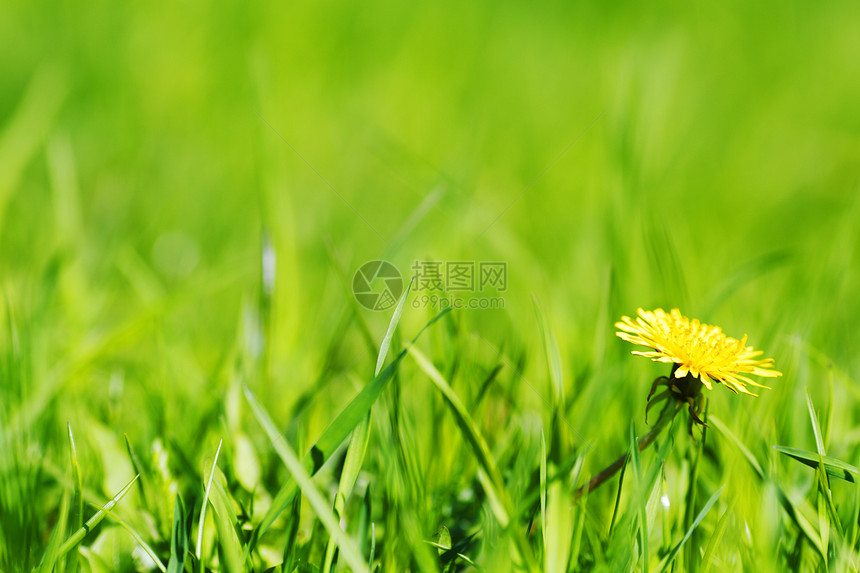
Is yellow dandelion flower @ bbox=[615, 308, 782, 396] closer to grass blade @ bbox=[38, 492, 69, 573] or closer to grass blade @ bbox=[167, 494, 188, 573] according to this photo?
grass blade @ bbox=[167, 494, 188, 573]

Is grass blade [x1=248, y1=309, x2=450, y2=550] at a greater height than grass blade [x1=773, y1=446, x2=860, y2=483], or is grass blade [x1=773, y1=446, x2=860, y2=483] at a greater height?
grass blade [x1=248, y1=309, x2=450, y2=550]

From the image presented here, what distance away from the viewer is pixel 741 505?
100 centimetres

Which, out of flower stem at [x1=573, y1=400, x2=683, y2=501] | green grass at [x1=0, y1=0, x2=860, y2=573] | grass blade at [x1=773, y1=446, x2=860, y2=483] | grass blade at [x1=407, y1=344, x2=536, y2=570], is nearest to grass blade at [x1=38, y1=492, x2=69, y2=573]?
green grass at [x1=0, y1=0, x2=860, y2=573]

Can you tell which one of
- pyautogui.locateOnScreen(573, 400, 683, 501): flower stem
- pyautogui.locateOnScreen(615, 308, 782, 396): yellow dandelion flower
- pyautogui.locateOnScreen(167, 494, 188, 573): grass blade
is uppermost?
pyautogui.locateOnScreen(615, 308, 782, 396): yellow dandelion flower

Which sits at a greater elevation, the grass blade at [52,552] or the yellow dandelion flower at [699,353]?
the yellow dandelion flower at [699,353]

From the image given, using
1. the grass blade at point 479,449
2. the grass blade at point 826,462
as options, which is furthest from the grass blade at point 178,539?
the grass blade at point 826,462

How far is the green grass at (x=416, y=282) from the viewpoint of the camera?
0.95 meters

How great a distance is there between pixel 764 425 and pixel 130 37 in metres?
2.88

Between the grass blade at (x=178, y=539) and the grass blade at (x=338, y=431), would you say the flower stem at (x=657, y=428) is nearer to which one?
the grass blade at (x=338, y=431)

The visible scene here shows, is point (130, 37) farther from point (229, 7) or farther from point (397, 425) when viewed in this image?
point (397, 425)

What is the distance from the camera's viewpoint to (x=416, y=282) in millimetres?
1662

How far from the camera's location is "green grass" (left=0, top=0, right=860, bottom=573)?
95 cm

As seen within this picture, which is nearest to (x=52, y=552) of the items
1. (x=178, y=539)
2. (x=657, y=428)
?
(x=178, y=539)

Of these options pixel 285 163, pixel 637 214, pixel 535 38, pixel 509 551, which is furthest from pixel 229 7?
pixel 509 551
